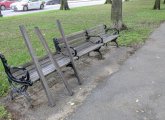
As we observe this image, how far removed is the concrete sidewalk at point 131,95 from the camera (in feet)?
15.5

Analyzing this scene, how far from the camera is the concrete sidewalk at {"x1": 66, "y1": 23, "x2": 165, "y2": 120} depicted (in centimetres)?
473

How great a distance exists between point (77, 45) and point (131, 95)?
99.9 inches

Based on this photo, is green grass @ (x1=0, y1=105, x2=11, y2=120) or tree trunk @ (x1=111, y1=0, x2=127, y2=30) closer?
green grass @ (x1=0, y1=105, x2=11, y2=120)

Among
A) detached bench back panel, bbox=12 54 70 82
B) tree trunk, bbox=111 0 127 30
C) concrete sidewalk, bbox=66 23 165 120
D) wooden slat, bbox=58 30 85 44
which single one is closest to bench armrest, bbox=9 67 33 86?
detached bench back panel, bbox=12 54 70 82

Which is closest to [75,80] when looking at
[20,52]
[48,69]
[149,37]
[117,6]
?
[48,69]

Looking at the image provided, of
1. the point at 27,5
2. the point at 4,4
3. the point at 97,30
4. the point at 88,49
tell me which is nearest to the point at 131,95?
the point at 88,49

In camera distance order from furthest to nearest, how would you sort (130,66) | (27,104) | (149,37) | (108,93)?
1. (149,37)
2. (130,66)
3. (108,93)
4. (27,104)

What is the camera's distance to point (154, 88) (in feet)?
19.3

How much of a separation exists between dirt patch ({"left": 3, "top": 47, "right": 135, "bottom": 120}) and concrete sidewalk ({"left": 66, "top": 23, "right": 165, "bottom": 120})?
0.17 meters

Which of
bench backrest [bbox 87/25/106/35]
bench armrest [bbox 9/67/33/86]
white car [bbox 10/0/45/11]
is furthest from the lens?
white car [bbox 10/0/45/11]

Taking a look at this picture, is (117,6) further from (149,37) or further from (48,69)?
(48,69)

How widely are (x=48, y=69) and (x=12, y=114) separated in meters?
1.21

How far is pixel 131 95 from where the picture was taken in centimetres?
552

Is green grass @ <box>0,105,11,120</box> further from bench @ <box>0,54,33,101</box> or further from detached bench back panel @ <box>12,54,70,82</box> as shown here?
detached bench back panel @ <box>12,54,70,82</box>
